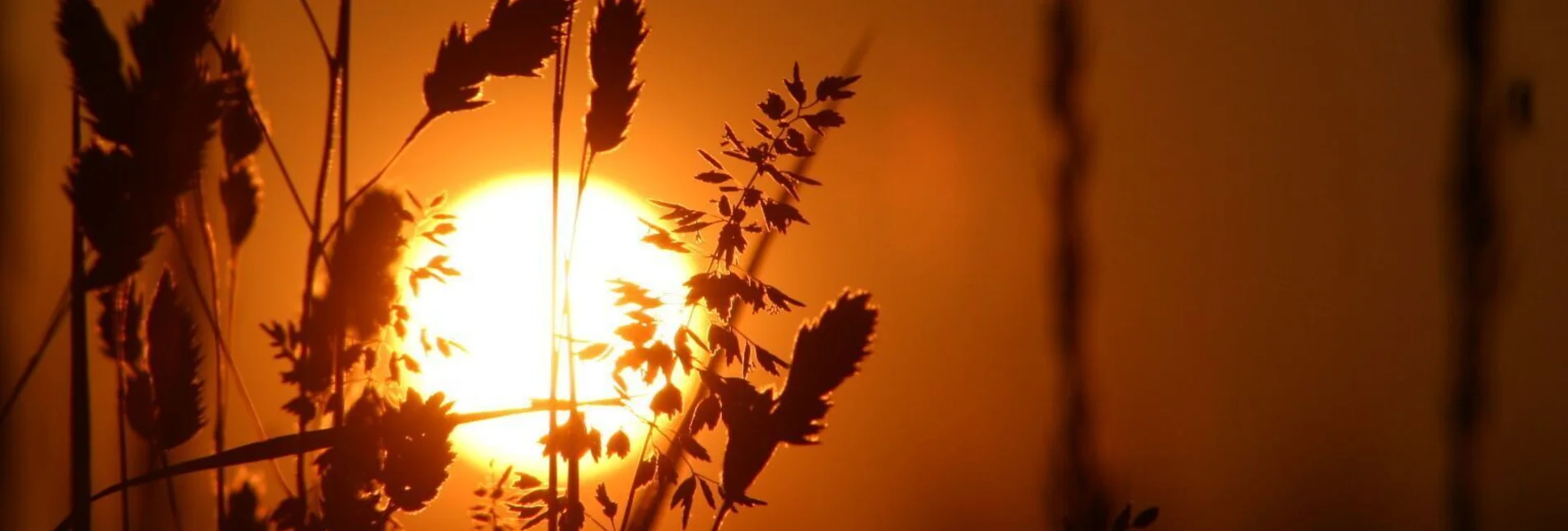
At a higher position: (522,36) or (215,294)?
(522,36)

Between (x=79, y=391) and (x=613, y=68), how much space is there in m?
0.52

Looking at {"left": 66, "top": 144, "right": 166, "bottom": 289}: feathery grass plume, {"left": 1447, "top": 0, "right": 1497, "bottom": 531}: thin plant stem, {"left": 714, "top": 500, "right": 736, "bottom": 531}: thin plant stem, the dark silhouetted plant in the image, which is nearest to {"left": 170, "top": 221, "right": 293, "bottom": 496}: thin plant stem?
{"left": 66, "top": 144, "right": 166, "bottom": 289}: feathery grass plume

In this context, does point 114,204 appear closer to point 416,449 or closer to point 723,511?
point 416,449

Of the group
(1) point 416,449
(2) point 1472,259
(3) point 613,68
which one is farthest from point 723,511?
(2) point 1472,259

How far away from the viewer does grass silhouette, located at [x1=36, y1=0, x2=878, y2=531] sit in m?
0.81

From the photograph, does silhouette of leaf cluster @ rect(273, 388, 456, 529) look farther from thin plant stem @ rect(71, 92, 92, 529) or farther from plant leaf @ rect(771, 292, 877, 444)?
plant leaf @ rect(771, 292, 877, 444)

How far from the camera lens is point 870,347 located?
84 centimetres

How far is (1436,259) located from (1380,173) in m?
0.22

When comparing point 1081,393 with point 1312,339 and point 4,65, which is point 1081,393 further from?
point 4,65

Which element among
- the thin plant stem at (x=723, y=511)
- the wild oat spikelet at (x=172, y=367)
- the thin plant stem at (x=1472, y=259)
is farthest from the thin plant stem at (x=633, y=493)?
the thin plant stem at (x=1472, y=259)

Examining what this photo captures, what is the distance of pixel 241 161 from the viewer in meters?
1.20

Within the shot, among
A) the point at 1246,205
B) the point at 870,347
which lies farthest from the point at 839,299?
the point at 1246,205

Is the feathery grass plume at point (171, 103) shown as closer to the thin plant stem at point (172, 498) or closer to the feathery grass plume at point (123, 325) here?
the feathery grass plume at point (123, 325)

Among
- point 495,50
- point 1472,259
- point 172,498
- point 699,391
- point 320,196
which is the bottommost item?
point 172,498
